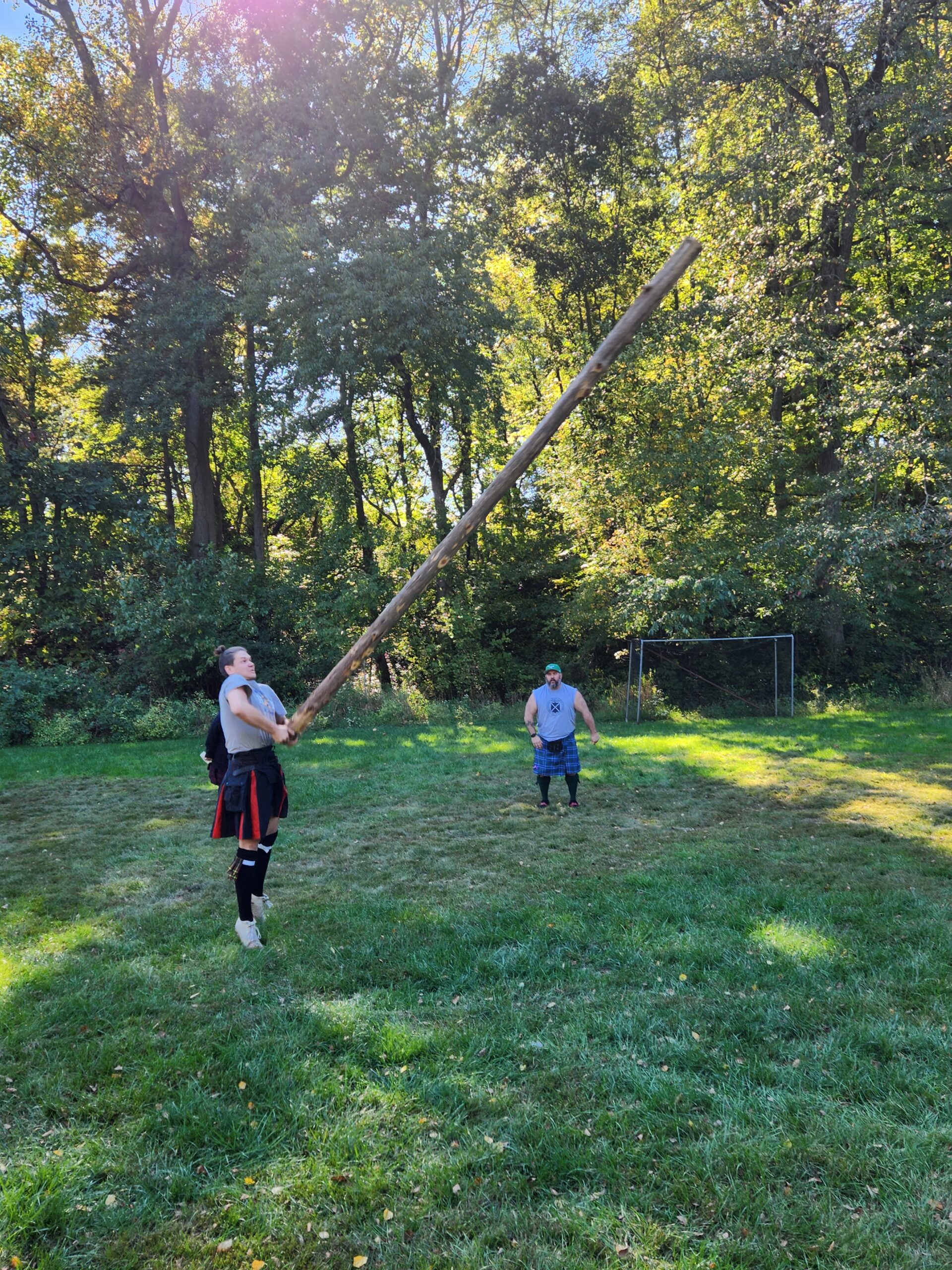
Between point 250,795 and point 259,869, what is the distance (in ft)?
1.76

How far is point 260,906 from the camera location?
5.33m

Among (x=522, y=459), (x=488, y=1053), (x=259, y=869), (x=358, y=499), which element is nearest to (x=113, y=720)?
Result: (x=358, y=499)

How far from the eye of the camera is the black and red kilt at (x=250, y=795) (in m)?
4.82

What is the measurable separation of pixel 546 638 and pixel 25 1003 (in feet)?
55.8

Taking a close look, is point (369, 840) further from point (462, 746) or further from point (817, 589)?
point (817, 589)

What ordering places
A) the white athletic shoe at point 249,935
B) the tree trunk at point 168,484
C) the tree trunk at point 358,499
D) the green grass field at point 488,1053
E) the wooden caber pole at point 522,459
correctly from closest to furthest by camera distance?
the green grass field at point 488,1053, the wooden caber pole at point 522,459, the white athletic shoe at point 249,935, the tree trunk at point 358,499, the tree trunk at point 168,484

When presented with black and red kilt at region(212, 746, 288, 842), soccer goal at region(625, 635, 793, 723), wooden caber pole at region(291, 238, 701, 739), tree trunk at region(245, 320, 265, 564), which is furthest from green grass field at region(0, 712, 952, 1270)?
tree trunk at region(245, 320, 265, 564)

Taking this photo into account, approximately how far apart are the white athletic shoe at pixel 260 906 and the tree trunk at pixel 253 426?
15507 millimetres

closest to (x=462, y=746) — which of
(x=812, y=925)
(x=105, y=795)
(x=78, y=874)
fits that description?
(x=105, y=795)

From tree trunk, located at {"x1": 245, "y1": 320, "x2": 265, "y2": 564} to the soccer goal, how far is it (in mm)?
10156

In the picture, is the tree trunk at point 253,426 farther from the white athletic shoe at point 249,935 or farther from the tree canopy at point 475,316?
the white athletic shoe at point 249,935

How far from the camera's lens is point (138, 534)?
758 inches

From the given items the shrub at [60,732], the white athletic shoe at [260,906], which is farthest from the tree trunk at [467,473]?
the white athletic shoe at [260,906]

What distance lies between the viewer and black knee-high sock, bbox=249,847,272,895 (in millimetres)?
4922
